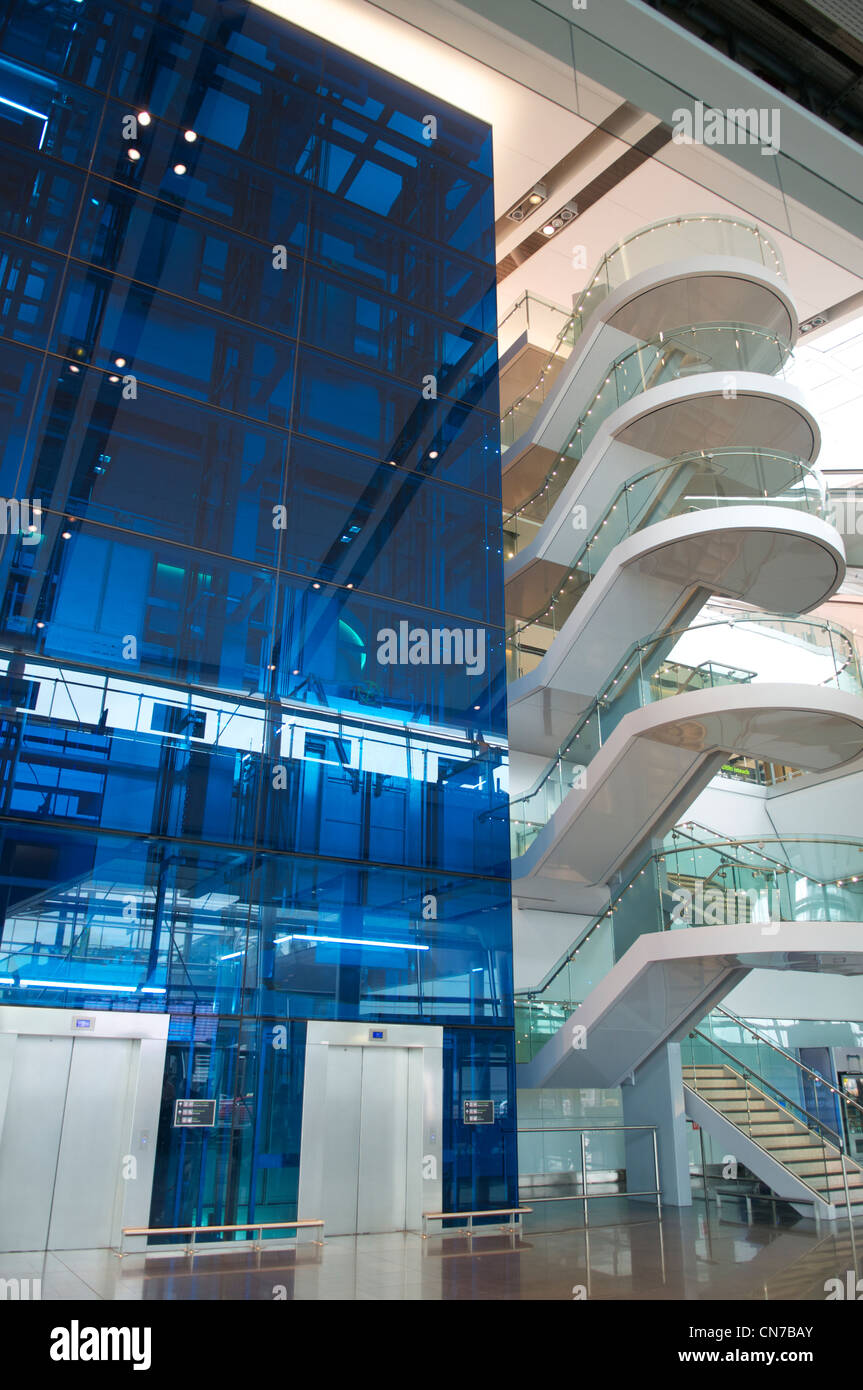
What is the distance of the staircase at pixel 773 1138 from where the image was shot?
467 inches

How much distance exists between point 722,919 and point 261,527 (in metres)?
6.23

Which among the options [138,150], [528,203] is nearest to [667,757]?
[138,150]

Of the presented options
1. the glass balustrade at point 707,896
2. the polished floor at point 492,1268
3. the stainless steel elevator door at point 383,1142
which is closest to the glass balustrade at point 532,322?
the glass balustrade at point 707,896

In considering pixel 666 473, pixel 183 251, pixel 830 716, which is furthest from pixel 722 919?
pixel 183 251

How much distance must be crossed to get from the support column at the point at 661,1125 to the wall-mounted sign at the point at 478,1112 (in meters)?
3.08

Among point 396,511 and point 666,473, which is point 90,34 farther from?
point 666,473

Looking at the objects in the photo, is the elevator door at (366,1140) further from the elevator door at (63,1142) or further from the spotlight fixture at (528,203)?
the spotlight fixture at (528,203)

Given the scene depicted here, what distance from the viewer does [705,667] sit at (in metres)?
11.1

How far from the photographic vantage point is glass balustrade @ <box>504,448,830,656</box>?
1184 centimetres

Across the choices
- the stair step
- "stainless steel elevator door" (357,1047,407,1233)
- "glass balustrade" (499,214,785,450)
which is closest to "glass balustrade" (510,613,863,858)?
"stainless steel elevator door" (357,1047,407,1233)

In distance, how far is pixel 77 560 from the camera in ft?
31.9

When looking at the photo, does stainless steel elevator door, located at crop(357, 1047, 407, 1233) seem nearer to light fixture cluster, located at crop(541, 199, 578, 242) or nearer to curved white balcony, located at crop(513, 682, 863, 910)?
curved white balcony, located at crop(513, 682, 863, 910)

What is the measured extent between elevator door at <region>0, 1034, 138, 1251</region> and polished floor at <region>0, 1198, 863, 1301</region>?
233 millimetres
